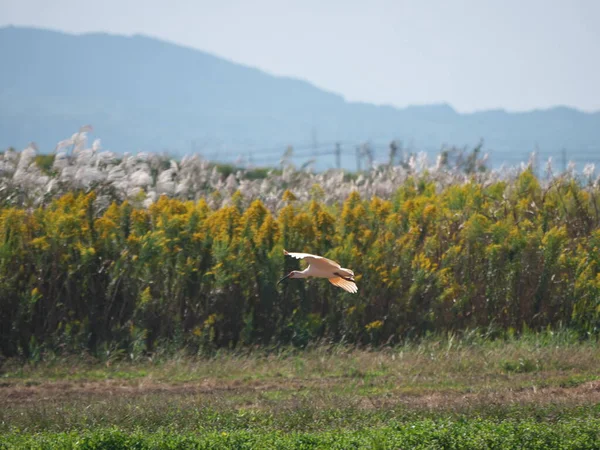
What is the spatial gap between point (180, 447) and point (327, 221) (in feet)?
21.8

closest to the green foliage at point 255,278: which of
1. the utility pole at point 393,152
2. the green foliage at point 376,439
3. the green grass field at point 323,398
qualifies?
the green grass field at point 323,398

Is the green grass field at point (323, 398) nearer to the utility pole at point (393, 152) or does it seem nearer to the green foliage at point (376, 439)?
the green foliage at point (376, 439)

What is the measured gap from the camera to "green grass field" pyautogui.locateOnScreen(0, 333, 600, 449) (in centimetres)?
724

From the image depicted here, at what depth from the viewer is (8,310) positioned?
1241cm

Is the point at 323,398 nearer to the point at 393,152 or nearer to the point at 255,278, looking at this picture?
the point at 255,278

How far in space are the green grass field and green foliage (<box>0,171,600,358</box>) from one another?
471mm

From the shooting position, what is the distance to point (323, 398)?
9.22 metres

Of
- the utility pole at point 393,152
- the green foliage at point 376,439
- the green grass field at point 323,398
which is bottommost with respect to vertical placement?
the green grass field at point 323,398

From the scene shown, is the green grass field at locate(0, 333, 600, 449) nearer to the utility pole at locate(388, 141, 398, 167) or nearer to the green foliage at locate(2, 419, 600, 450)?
the green foliage at locate(2, 419, 600, 450)

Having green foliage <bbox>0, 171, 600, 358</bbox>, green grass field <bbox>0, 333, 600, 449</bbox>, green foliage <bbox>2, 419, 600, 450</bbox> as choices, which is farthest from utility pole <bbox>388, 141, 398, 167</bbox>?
green foliage <bbox>2, 419, 600, 450</bbox>

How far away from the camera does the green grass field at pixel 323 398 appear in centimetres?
724

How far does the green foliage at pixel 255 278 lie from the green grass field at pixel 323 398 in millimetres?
471

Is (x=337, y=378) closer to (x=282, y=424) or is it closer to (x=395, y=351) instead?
(x=395, y=351)

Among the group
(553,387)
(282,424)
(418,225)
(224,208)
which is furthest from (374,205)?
(282,424)
